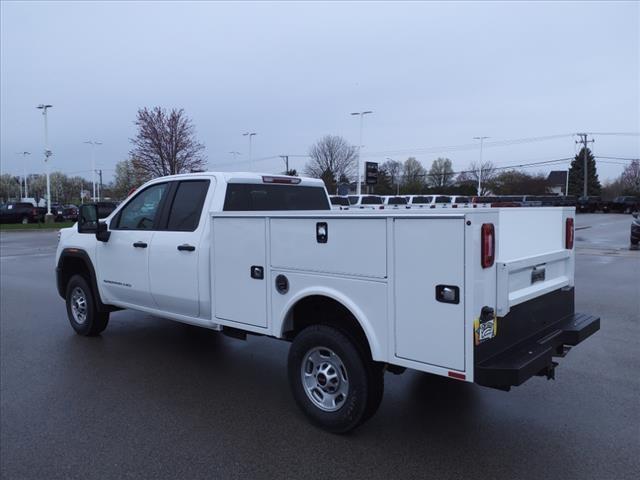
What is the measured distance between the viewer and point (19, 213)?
139 feet

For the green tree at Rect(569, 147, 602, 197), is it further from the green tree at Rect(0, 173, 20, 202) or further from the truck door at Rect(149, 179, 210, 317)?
the green tree at Rect(0, 173, 20, 202)

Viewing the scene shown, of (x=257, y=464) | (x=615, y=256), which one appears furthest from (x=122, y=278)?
(x=615, y=256)

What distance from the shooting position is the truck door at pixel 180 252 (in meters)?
5.21

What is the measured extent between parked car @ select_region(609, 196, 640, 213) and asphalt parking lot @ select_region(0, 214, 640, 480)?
189 feet

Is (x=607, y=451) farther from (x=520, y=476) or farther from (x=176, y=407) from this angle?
(x=176, y=407)

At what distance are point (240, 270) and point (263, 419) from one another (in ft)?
4.13

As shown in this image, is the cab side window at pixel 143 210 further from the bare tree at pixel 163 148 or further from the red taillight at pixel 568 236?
the bare tree at pixel 163 148

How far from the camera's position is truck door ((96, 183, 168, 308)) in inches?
231

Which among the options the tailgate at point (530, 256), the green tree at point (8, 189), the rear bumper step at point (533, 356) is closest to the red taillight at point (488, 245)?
the tailgate at point (530, 256)

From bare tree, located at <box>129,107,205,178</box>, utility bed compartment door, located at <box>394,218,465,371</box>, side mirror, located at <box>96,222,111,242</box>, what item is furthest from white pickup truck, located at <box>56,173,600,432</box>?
bare tree, located at <box>129,107,205,178</box>

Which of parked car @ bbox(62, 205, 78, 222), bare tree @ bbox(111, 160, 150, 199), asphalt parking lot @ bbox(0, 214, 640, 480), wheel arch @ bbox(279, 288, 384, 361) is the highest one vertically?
bare tree @ bbox(111, 160, 150, 199)

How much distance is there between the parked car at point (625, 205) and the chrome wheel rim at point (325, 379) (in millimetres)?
61129

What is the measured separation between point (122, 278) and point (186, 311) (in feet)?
4.11

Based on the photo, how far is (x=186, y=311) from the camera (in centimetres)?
542
